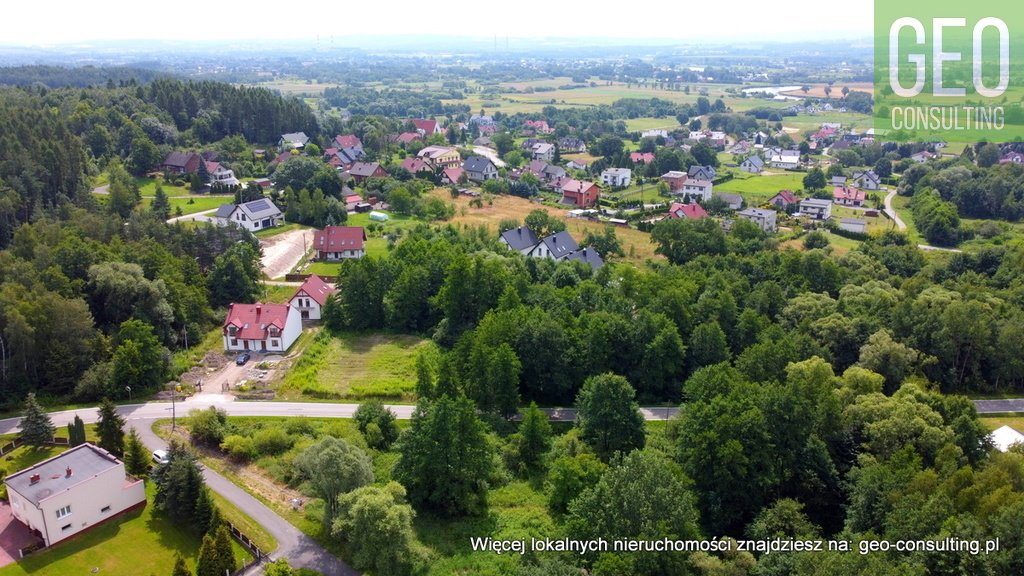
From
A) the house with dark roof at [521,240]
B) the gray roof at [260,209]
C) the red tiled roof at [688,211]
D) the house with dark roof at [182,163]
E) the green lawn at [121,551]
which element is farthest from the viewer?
the house with dark roof at [182,163]

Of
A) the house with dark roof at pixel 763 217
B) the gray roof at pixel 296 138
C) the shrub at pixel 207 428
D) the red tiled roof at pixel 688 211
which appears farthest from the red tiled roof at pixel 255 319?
the gray roof at pixel 296 138

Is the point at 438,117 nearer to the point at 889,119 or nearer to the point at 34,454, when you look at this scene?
the point at 889,119

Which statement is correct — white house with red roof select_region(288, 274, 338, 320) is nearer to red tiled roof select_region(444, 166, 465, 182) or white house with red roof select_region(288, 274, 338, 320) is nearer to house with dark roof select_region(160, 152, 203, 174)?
house with dark roof select_region(160, 152, 203, 174)

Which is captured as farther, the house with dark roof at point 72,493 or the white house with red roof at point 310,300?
the white house with red roof at point 310,300

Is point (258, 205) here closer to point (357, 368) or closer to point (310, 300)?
point (310, 300)

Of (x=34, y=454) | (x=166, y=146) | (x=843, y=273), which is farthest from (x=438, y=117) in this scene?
(x=34, y=454)

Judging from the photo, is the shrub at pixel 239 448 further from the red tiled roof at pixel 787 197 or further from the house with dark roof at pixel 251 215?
the red tiled roof at pixel 787 197
